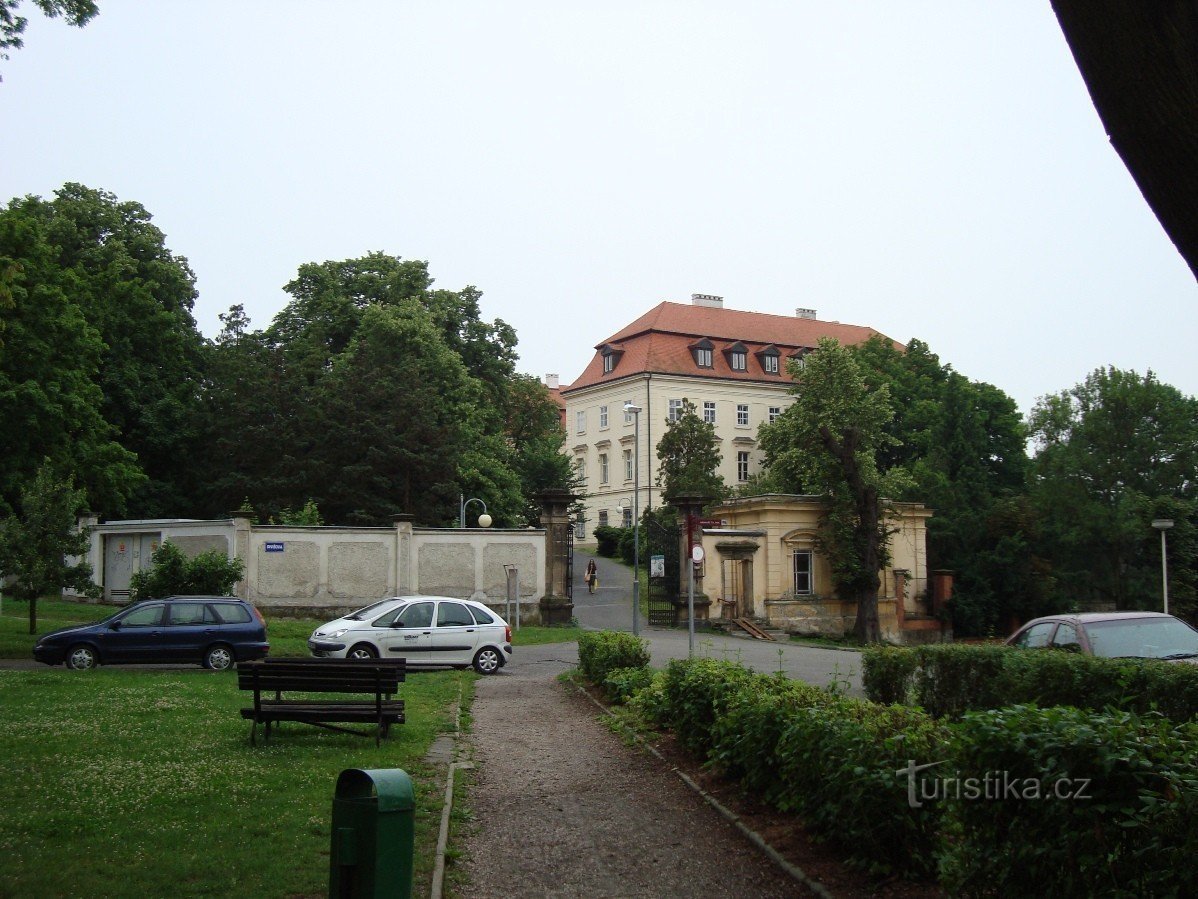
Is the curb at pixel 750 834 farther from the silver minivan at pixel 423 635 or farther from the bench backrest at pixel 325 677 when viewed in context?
the silver minivan at pixel 423 635

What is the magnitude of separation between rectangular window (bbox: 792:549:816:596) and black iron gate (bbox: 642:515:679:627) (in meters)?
4.62

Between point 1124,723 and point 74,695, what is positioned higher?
point 1124,723

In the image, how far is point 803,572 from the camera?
43969 millimetres

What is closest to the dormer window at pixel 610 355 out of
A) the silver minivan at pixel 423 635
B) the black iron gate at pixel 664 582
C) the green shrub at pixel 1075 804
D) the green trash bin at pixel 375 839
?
the black iron gate at pixel 664 582

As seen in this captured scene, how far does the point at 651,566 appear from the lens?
38.4 metres

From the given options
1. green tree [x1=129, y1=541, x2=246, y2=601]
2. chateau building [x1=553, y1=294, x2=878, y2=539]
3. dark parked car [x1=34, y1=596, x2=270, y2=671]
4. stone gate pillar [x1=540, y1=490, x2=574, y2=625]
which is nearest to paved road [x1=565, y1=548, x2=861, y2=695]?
stone gate pillar [x1=540, y1=490, x2=574, y2=625]

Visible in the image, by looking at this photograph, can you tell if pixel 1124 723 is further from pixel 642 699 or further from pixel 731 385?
pixel 731 385

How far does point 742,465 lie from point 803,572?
39573 millimetres

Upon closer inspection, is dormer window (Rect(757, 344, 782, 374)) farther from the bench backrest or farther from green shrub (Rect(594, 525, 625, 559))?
the bench backrest

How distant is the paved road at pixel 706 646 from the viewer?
22.1 meters

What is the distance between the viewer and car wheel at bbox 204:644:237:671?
21984 millimetres

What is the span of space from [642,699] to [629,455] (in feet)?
220

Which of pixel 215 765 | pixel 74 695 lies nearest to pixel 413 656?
pixel 74 695

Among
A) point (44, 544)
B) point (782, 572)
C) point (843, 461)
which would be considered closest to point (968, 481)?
point (843, 461)
